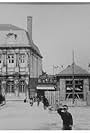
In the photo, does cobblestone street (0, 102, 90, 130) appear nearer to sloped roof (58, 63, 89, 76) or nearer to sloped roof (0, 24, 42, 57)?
sloped roof (58, 63, 89, 76)

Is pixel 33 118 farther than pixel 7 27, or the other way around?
pixel 7 27

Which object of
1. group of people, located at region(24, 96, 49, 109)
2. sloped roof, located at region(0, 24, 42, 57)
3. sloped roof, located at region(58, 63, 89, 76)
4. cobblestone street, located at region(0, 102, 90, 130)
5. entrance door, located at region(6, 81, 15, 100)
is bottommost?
cobblestone street, located at region(0, 102, 90, 130)

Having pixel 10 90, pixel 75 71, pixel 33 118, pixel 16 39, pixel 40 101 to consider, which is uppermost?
pixel 16 39

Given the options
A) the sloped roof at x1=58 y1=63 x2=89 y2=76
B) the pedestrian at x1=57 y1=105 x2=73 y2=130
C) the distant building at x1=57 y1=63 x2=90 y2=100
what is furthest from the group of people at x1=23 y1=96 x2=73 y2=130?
the sloped roof at x1=58 y1=63 x2=89 y2=76

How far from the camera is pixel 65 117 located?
132 inches

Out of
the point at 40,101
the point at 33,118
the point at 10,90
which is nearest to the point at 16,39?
the point at 10,90

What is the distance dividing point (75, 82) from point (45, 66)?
15.0 inches

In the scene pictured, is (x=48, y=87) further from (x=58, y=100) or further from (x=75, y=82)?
(x=75, y=82)

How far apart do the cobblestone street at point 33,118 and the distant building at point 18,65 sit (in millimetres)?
149

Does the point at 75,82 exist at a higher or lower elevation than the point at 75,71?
lower

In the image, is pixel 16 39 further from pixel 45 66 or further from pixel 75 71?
pixel 75 71

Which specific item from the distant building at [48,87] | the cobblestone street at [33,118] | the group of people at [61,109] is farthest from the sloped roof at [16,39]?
the cobblestone street at [33,118]

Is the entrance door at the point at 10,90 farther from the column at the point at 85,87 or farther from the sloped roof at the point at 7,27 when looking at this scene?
the column at the point at 85,87

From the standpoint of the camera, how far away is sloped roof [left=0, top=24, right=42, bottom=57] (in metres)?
3.38
